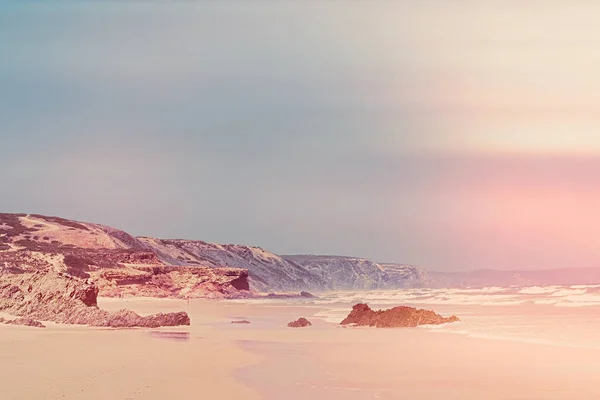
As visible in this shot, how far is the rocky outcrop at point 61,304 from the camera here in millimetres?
26016

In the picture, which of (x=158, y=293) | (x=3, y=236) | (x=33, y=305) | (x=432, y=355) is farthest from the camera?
(x=3, y=236)

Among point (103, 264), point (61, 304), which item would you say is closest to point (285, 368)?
point (61, 304)

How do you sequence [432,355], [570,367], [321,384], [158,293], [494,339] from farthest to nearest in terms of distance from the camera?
1. [158,293]
2. [494,339]
3. [432,355]
4. [570,367]
5. [321,384]

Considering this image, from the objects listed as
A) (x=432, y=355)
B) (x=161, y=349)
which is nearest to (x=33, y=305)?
(x=161, y=349)

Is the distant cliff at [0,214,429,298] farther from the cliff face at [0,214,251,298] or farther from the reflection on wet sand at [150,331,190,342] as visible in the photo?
the reflection on wet sand at [150,331,190,342]

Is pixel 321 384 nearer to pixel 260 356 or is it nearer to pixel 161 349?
pixel 260 356

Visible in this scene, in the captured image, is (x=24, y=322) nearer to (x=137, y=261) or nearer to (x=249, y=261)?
(x=137, y=261)

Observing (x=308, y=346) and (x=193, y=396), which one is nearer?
(x=193, y=396)

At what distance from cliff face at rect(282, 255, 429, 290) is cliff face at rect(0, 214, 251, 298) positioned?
8567 centimetres

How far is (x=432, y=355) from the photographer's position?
701 inches

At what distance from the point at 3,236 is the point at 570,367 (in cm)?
7583

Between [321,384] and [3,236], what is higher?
[3,236]

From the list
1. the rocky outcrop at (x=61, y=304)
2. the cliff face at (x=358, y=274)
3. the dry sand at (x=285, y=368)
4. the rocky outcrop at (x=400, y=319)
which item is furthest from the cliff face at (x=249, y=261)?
the dry sand at (x=285, y=368)

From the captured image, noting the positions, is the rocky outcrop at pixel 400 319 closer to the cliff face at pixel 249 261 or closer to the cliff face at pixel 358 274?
the cliff face at pixel 249 261
